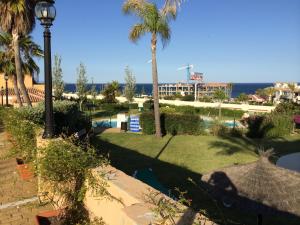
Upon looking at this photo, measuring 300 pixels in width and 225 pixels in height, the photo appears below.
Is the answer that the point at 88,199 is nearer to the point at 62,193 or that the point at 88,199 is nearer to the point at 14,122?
the point at 62,193

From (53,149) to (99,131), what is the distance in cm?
2105

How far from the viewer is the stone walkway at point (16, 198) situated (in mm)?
5957

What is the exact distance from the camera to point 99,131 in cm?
2620

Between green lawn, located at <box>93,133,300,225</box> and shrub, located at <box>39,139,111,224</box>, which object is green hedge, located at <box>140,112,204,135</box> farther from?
shrub, located at <box>39,139,111,224</box>

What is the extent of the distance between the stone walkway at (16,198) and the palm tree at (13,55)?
57.0 feet

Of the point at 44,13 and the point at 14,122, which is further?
the point at 14,122

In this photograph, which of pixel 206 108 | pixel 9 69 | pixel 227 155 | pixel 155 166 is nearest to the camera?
pixel 155 166

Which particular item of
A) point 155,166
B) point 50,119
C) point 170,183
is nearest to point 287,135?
point 155,166

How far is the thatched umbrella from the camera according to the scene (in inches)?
261

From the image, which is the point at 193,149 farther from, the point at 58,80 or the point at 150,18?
the point at 58,80

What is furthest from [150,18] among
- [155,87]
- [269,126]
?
[269,126]

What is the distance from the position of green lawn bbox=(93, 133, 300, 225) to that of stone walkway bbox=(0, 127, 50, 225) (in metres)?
5.15

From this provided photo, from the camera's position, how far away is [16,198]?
6965 millimetres

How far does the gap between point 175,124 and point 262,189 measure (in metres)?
17.6
